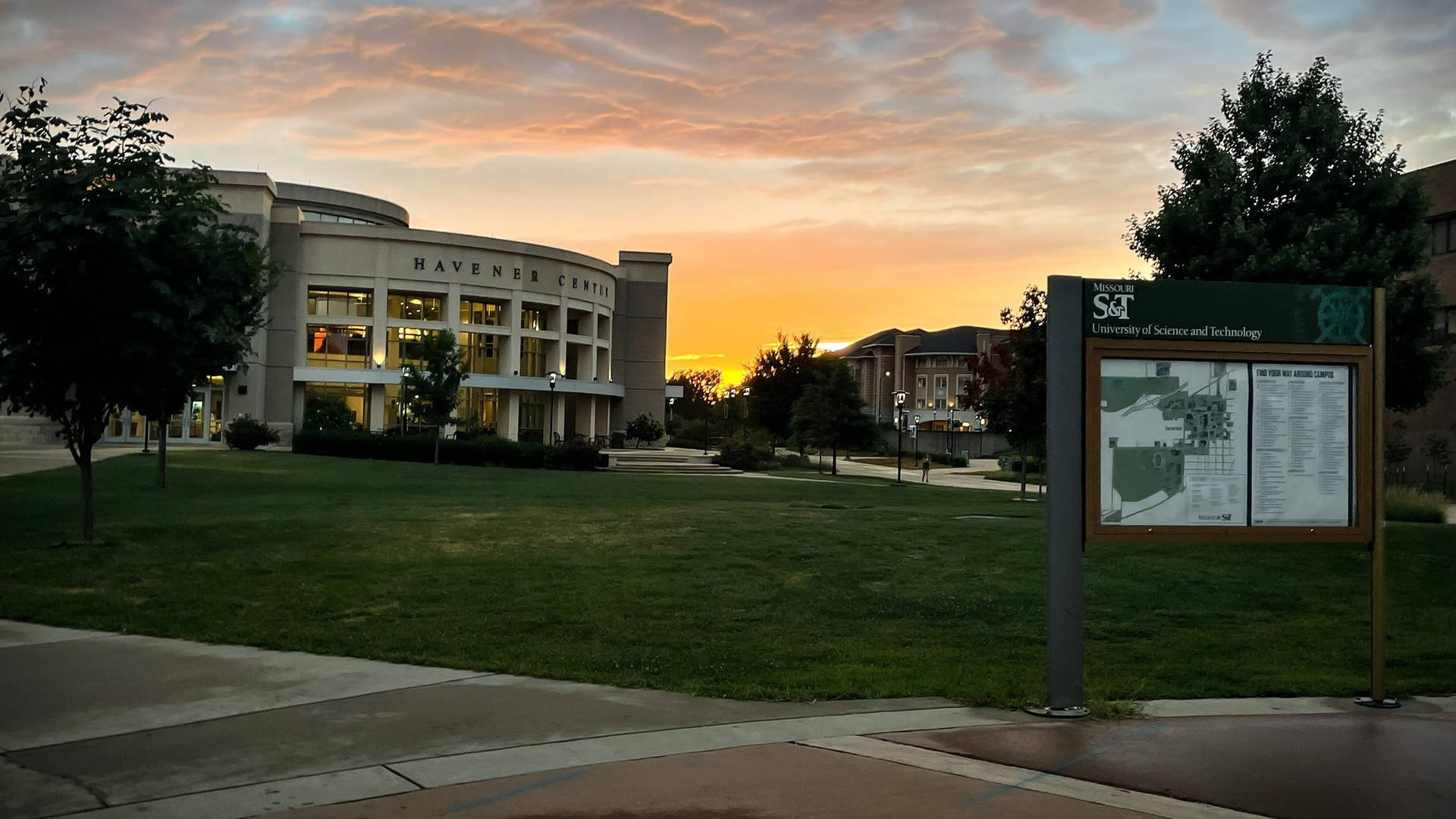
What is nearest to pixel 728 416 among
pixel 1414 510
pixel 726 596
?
pixel 1414 510

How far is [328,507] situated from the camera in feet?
73.2

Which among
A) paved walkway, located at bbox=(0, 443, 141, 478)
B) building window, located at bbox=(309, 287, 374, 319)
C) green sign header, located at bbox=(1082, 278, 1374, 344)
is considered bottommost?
paved walkway, located at bbox=(0, 443, 141, 478)

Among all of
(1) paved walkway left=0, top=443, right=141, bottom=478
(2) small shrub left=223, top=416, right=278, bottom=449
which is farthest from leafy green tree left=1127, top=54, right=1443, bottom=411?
(2) small shrub left=223, top=416, right=278, bottom=449

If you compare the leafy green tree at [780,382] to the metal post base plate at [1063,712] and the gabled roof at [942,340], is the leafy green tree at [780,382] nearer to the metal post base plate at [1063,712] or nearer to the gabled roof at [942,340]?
the gabled roof at [942,340]

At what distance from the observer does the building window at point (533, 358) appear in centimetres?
7569

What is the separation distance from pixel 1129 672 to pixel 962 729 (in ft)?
A: 8.78

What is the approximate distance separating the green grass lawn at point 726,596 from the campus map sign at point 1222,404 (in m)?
1.36

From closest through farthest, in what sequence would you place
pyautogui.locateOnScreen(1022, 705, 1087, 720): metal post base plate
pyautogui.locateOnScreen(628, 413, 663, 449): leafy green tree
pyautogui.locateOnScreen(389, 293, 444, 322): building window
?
pyautogui.locateOnScreen(1022, 705, 1087, 720): metal post base plate
pyautogui.locateOnScreen(389, 293, 444, 322): building window
pyautogui.locateOnScreen(628, 413, 663, 449): leafy green tree

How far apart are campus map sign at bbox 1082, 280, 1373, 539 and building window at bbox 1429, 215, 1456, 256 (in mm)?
46167

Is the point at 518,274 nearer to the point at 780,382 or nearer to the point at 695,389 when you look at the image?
the point at 780,382

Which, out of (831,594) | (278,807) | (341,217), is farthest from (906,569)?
(341,217)

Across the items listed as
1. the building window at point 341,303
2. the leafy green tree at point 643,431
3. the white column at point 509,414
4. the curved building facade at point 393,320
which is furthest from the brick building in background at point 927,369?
the building window at point 341,303

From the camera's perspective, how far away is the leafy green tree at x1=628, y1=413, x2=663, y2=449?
76.2 meters

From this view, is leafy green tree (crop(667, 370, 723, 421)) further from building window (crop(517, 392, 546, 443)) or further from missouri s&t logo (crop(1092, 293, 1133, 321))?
missouri s&t logo (crop(1092, 293, 1133, 321))
